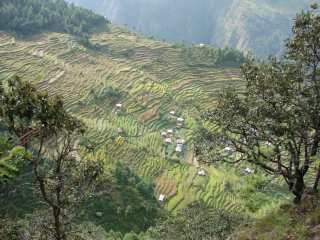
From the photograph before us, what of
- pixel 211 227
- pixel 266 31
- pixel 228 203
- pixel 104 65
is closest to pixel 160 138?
pixel 228 203

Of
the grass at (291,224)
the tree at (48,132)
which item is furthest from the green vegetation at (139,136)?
the grass at (291,224)

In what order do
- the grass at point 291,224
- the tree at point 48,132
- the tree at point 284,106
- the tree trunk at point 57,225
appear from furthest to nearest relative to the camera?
the tree trunk at point 57,225 < the grass at point 291,224 < the tree at point 284,106 < the tree at point 48,132

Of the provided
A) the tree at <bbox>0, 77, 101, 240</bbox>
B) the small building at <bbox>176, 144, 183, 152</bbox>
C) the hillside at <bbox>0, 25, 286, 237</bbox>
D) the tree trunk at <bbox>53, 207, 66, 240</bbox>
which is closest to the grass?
the tree at <bbox>0, 77, 101, 240</bbox>

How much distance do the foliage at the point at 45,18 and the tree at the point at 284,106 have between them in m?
63.5

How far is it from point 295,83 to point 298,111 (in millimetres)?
795

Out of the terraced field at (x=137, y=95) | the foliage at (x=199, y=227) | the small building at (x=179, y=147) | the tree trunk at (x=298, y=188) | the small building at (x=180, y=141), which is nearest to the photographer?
the tree trunk at (x=298, y=188)

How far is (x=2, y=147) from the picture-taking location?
23.1 ft

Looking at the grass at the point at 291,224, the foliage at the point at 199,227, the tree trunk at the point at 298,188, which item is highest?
the tree trunk at the point at 298,188

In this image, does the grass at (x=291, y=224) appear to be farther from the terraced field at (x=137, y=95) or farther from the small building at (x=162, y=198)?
the small building at (x=162, y=198)

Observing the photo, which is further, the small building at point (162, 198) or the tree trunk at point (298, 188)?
the small building at point (162, 198)

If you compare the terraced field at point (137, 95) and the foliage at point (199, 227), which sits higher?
the foliage at point (199, 227)

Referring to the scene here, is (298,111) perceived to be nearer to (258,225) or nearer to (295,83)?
(295,83)

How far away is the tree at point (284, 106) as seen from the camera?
9680mm

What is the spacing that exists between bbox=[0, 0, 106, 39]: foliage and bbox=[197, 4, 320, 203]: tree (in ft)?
208
